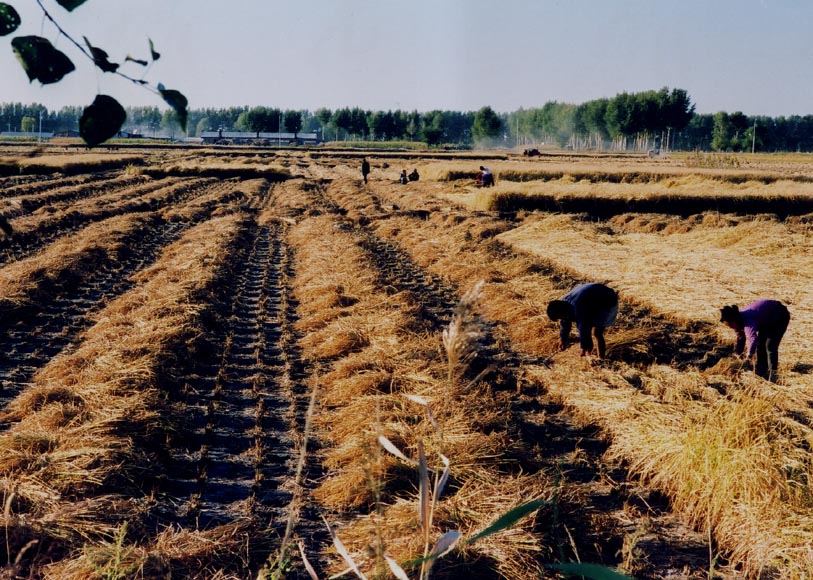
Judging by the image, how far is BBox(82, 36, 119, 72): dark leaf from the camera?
1.11 m

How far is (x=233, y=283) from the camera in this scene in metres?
11.1

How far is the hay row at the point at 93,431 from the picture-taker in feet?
12.2

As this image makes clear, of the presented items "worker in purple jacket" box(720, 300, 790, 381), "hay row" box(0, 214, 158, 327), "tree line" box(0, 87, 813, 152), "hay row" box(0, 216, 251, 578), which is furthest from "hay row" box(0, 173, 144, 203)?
"tree line" box(0, 87, 813, 152)

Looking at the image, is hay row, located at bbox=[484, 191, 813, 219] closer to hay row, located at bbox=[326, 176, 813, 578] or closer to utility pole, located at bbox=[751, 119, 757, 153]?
hay row, located at bbox=[326, 176, 813, 578]

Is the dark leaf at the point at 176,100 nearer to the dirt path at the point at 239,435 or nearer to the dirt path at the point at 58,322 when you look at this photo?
the dirt path at the point at 239,435

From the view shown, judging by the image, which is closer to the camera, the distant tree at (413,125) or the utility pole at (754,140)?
the utility pole at (754,140)

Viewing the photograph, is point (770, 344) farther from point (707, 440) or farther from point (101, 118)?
point (101, 118)

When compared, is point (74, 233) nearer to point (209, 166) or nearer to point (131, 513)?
point (131, 513)

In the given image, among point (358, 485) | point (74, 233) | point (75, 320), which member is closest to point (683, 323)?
point (358, 485)

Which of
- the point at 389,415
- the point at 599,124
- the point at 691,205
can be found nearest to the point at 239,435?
the point at 389,415

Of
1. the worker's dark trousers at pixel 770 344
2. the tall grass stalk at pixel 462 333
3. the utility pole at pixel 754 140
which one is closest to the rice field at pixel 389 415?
the tall grass stalk at pixel 462 333

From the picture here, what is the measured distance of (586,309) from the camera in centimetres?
657

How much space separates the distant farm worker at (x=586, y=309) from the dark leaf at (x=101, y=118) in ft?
18.9

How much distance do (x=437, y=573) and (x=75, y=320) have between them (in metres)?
6.71
